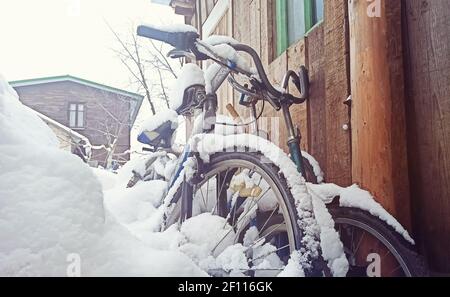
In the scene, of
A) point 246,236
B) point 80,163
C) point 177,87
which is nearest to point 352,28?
point 177,87

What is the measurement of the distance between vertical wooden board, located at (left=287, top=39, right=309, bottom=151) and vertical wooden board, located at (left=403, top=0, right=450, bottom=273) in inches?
18.4

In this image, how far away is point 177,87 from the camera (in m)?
1.10

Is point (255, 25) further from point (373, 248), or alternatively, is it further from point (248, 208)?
point (373, 248)

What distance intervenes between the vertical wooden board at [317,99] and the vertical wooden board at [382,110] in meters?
0.28

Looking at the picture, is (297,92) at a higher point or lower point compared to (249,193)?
higher

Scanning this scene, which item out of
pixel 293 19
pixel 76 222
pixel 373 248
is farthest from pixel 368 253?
pixel 293 19

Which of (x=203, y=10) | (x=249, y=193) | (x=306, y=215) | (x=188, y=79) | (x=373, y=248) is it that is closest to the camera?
(x=306, y=215)

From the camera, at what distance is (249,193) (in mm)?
925

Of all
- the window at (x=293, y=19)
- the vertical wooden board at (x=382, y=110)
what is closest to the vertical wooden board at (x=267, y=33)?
the window at (x=293, y=19)

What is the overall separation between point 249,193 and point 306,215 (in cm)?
23

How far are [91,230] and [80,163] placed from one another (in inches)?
5.2

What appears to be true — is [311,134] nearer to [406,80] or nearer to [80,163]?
[406,80]

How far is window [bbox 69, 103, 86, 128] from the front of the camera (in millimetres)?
1189

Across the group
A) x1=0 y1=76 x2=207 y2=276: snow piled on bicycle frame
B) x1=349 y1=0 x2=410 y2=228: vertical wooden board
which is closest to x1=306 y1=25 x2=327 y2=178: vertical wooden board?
x1=349 y1=0 x2=410 y2=228: vertical wooden board
